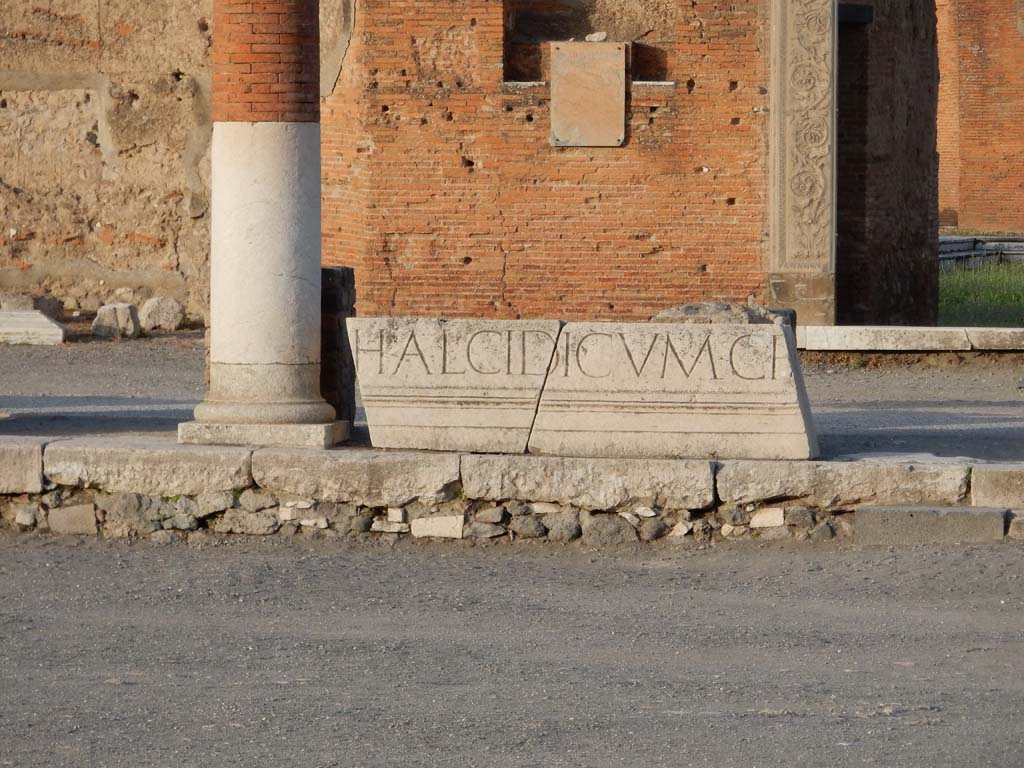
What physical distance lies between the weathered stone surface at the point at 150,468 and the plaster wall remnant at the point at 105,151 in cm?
684

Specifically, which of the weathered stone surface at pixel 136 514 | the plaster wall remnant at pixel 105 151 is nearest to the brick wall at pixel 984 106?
the plaster wall remnant at pixel 105 151

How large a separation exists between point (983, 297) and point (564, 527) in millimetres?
11220

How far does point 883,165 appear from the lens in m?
13.1

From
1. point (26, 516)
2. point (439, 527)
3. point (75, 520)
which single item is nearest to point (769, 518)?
point (439, 527)

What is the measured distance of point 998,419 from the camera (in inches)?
333

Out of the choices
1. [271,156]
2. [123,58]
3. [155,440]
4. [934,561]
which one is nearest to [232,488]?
[155,440]

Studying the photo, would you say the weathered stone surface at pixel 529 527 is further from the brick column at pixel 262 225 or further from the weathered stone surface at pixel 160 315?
the weathered stone surface at pixel 160 315

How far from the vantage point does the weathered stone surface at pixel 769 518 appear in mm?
6324

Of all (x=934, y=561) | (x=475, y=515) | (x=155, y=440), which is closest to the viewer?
(x=934, y=561)

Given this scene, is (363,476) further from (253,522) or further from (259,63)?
(259,63)

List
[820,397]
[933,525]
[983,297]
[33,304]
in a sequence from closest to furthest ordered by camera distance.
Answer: [933,525] → [820,397] → [33,304] → [983,297]

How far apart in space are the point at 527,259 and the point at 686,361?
6.07m

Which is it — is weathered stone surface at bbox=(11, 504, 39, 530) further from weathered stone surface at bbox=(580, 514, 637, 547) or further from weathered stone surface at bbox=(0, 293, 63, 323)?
weathered stone surface at bbox=(0, 293, 63, 323)

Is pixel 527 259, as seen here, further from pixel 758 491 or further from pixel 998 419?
pixel 758 491
